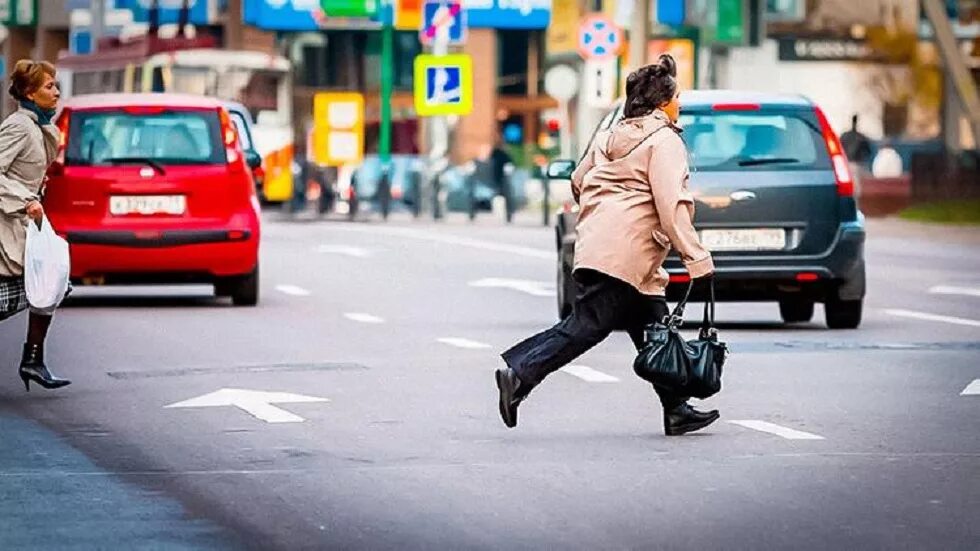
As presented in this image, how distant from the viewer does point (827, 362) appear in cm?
1675

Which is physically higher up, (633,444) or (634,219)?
(634,219)

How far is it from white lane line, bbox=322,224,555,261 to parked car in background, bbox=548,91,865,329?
13.2 meters

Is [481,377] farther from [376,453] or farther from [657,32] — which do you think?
[657,32]

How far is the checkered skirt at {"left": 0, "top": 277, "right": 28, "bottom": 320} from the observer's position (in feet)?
48.0

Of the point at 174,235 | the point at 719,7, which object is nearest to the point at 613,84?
the point at 719,7

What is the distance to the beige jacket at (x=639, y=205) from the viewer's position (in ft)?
41.2

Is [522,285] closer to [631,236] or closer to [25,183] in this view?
[25,183]

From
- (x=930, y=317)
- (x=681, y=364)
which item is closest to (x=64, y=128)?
(x=930, y=317)

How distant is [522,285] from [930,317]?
5770 mm

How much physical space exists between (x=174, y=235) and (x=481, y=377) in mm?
7331

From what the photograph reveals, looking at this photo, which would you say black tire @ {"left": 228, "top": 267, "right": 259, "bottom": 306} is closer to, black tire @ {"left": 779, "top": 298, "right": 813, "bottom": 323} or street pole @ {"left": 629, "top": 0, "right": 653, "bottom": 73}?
black tire @ {"left": 779, "top": 298, "right": 813, "bottom": 323}

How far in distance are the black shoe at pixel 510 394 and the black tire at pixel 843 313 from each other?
753 cm

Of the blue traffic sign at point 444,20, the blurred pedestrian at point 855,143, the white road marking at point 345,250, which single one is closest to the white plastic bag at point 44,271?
the white road marking at point 345,250

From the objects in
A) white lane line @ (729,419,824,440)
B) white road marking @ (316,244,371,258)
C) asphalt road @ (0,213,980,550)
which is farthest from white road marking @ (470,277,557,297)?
white lane line @ (729,419,824,440)
